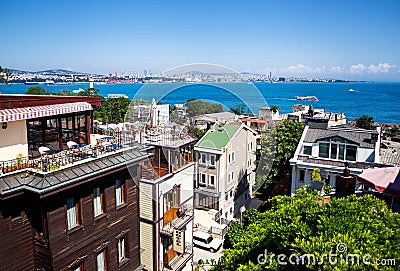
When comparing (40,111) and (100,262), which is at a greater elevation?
(40,111)

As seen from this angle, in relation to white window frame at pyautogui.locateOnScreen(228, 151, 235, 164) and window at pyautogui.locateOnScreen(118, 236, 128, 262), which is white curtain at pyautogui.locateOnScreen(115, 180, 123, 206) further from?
white window frame at pyautogui.locateOnScreen(228, 151, 235, 164)

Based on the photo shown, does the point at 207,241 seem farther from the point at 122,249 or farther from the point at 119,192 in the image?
the point at 119,192

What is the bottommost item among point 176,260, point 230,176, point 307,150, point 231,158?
point 176,260

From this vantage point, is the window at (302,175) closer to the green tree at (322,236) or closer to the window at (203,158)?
the green tree at (322,236)

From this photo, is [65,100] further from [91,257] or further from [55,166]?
[91,257]

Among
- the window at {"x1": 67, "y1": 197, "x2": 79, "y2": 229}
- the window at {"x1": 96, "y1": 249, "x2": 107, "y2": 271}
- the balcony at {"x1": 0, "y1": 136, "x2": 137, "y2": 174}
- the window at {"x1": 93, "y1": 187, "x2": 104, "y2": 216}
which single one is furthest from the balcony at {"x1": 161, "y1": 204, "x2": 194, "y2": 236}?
the balcony at {"x1": 0, "y1": 136, "x2": 137, "y2": 174}

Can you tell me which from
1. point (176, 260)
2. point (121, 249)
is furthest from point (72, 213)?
point (176, 260)
